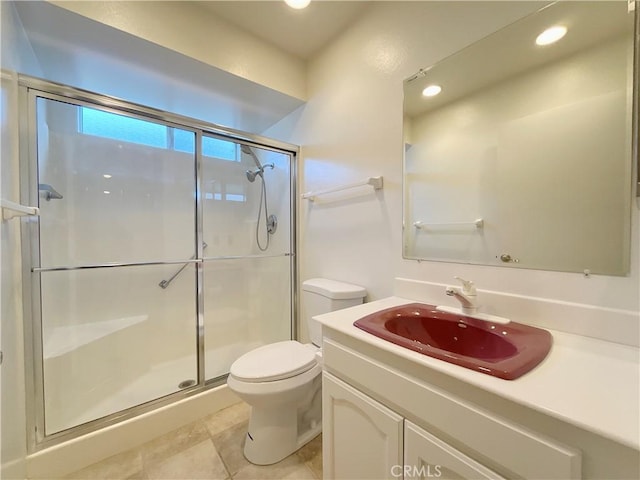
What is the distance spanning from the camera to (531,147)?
3.15ft

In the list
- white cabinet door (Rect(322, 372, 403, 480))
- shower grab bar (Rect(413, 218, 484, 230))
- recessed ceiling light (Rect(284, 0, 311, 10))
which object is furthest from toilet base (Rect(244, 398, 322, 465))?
recessed ceiling light (Rect(284, 0, 311, 10))

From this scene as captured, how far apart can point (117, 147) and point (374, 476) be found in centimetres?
261

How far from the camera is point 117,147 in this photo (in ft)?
6.61

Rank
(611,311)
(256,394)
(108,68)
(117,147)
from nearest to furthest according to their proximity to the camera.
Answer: (611,311), (256,394), (108,68), (117,147)

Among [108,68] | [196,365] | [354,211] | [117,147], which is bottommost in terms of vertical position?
[196,365]

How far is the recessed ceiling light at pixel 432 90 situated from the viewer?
1232mm

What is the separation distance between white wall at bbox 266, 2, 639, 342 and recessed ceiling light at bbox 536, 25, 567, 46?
5.3 inches

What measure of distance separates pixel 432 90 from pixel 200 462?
7.18 ft

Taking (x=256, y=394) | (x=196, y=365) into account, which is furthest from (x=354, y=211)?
(x=196, y=365)

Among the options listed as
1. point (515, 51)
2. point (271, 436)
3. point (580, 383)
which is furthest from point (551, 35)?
point (271, 436)

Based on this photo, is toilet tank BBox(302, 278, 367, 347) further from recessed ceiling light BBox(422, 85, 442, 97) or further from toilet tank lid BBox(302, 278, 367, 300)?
recessed ceiling light BBox(422, 85, 442, 97)

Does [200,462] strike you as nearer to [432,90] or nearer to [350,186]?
[350,186]

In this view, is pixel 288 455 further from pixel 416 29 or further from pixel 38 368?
pixel 416 29

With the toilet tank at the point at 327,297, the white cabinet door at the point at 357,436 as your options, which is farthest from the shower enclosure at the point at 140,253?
the white cabinet door at the point at 357,436
